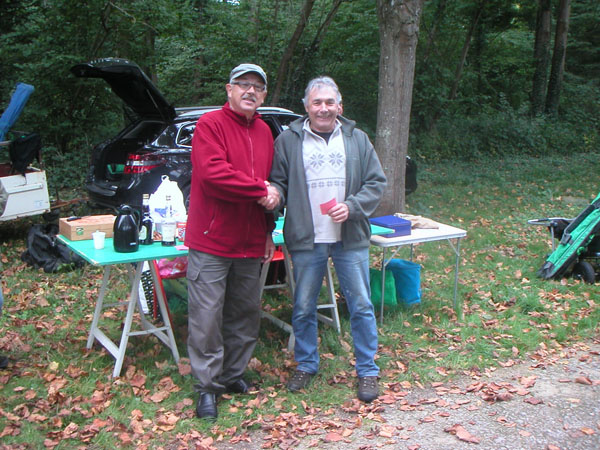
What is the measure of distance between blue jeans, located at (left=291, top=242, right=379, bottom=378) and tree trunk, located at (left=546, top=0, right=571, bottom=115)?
17104 millimetres

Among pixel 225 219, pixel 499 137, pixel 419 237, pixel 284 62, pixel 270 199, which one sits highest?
pixel 284 62

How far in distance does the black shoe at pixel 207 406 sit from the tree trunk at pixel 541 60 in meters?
17.5

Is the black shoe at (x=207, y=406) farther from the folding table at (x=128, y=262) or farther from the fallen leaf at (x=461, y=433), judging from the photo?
the fallen leaf at (x=461, y=433)

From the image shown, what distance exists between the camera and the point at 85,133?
1044 cm

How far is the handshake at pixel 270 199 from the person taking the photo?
340 centimetres

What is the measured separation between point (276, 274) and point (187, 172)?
218cm

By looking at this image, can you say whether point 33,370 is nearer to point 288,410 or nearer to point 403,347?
point 288,410

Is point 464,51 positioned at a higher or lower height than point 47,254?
higher

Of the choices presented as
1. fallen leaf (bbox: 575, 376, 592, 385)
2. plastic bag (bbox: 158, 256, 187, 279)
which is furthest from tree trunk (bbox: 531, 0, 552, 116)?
plastic bag (bbox: 158, 256, 187, 279)

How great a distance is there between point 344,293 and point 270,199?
84 centimetres

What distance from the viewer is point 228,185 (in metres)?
3.23

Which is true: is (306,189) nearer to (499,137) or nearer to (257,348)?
(257,348)

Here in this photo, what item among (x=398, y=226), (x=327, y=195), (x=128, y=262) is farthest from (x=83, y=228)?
(x=398, y=226)

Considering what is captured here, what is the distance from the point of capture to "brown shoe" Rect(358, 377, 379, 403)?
3758 mm
